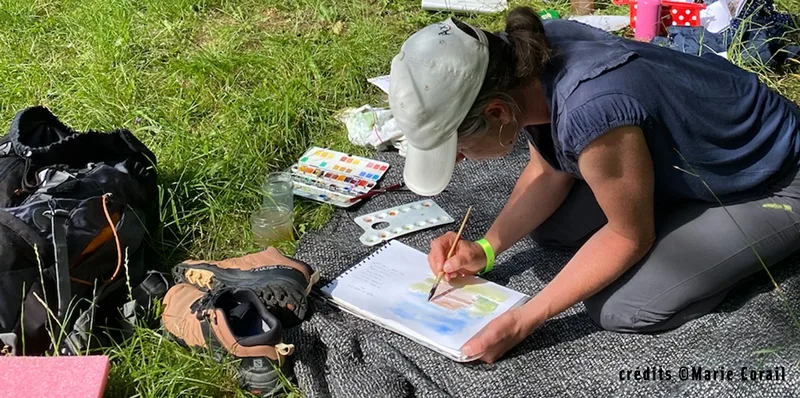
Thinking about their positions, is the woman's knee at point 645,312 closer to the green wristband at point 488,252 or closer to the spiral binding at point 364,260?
the green wristband at point 488,252

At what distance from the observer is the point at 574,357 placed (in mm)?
2115

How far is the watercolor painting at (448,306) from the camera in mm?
2168

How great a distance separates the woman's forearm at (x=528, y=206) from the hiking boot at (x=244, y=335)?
0.73 m

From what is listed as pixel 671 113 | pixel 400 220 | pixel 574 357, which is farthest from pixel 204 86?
pixel 671 113

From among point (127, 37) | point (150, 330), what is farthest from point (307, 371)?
point (127, 37)

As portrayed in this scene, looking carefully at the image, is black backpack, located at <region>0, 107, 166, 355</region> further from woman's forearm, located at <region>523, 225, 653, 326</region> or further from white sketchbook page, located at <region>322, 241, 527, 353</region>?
woman's forearm, located at <region>523, 225, 653, 326</region>

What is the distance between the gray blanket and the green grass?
31 cm

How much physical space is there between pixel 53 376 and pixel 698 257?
1755 mm

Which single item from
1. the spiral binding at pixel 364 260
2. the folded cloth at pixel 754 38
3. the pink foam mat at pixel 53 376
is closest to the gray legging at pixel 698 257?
the spiral binding at pixel 364 260

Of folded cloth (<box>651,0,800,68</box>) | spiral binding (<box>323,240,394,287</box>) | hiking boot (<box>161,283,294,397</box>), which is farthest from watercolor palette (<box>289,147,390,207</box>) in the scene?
folded cloth (<box>651,0,800,68</box>)

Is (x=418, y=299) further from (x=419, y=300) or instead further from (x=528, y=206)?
(x=528, y=206)

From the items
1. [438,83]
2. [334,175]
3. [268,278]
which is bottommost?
[334,175]

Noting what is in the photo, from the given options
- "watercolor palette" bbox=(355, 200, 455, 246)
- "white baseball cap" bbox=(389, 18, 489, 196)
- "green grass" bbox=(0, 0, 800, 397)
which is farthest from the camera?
"green grass" bbox=(0, 0, 800, 397)

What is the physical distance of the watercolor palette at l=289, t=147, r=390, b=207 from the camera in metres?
3.06
